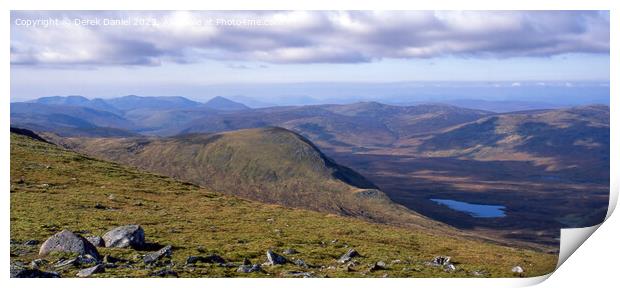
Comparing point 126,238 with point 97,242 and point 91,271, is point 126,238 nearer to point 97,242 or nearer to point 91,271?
point 97,242

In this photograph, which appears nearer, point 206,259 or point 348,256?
point 206,259

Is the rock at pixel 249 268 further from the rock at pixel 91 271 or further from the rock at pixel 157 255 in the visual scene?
the rock at pixel 91 271

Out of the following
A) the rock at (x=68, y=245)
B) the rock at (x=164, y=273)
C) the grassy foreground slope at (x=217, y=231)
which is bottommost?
the grassy foreground slope at (x=217, y=231)

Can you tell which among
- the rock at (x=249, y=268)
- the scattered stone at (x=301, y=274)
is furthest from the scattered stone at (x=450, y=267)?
the rock at (x=249, y=268)

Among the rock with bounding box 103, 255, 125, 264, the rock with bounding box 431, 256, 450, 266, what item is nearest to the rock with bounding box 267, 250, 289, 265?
the rock with bounding box 103, 255, 125, 264

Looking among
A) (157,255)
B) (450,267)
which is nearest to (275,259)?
(157,255)

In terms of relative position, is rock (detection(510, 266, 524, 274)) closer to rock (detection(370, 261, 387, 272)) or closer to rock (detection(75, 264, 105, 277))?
rock (detection(370, 261, 387, 272))
